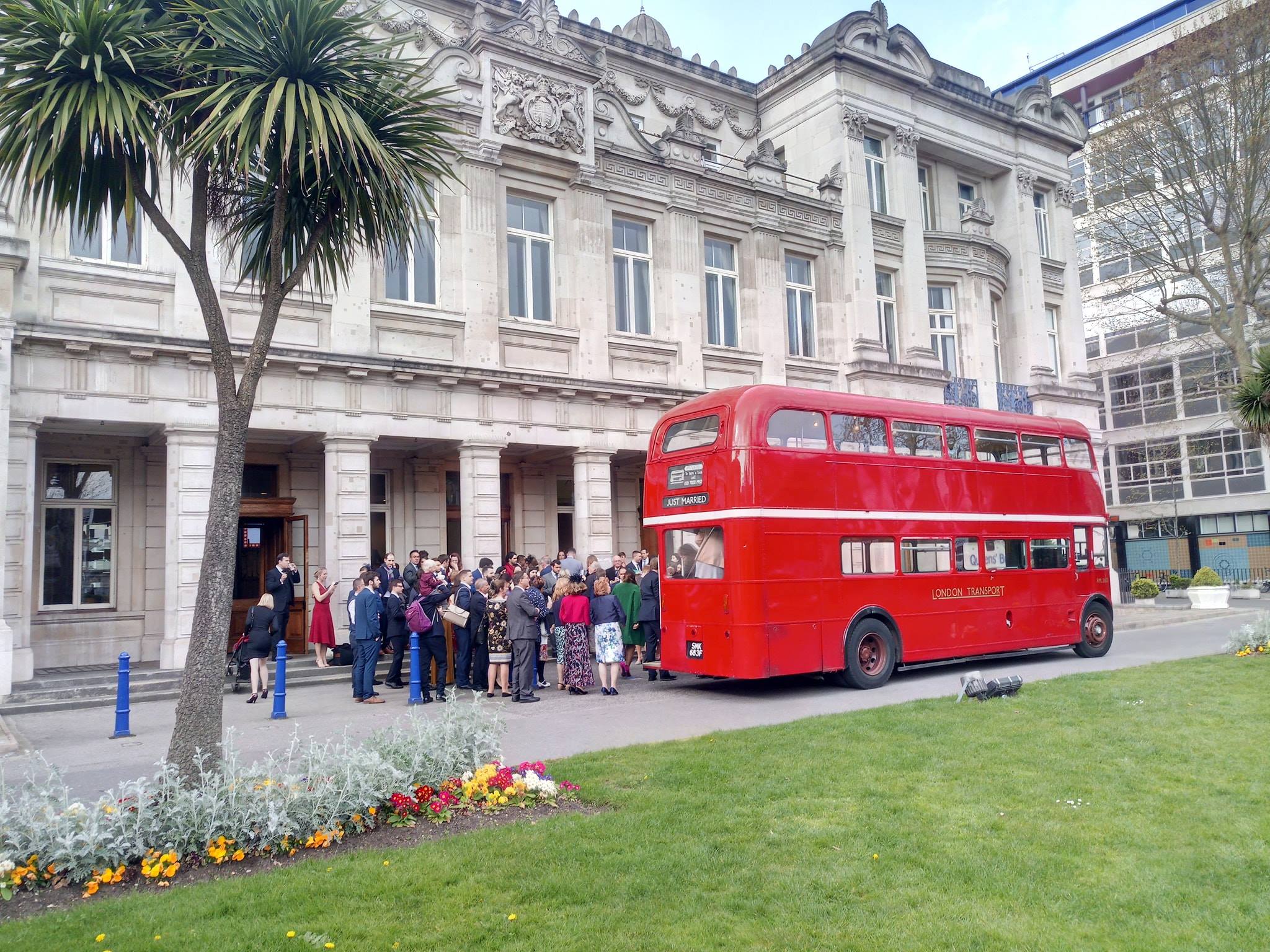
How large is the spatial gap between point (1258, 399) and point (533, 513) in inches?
652

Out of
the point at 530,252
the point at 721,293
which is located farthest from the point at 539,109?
the point at 721,293

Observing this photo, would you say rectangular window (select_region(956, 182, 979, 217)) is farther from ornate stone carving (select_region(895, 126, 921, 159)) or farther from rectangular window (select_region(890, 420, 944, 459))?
rectangular window (select_region(890, 420, 944, 459))

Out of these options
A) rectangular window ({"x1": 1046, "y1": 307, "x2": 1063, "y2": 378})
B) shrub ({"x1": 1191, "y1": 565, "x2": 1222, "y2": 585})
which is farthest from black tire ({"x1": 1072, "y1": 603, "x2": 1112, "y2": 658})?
rectangular window ({"x1": 1046, "y1": 307, "x2": 1063, "y2": 378})

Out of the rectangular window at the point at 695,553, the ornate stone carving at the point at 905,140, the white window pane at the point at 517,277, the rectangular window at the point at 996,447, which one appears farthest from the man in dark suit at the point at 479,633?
the ornate stone carving at the point at 905,140

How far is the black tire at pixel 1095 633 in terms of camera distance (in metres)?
18.5

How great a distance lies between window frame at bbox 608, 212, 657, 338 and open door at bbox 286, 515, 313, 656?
330 inches

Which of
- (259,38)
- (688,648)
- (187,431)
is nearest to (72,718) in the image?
(187,431)

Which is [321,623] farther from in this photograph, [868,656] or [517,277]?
[868,656]

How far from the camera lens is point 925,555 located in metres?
15.8

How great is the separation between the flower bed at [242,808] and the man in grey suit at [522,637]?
600cm

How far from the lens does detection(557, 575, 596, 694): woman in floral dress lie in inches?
583

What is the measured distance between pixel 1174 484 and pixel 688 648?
43049 millimetres

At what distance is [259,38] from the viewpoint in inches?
288

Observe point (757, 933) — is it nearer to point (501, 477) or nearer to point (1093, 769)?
point (1093, 769)
